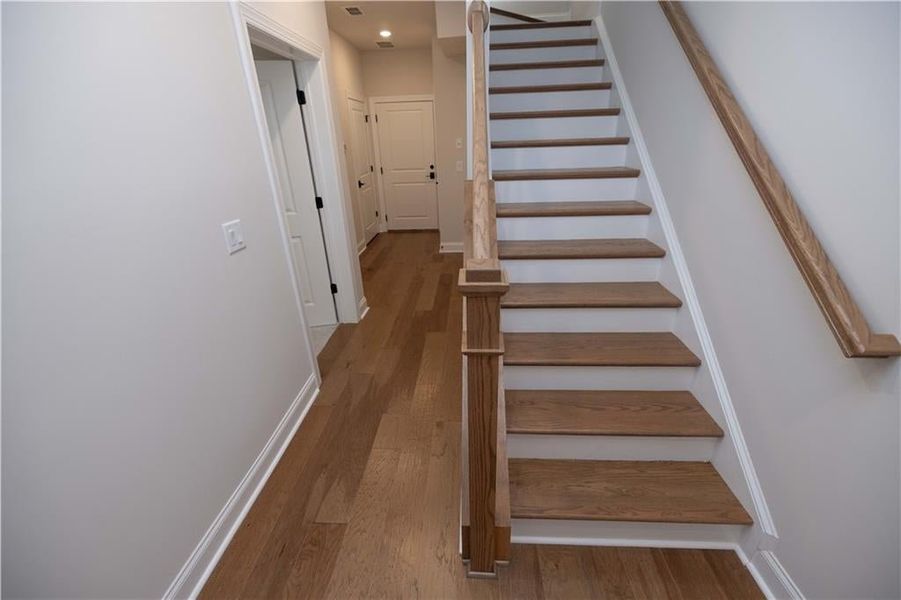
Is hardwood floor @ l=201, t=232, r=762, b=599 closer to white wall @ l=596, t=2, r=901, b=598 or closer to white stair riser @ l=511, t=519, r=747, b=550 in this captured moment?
white stair riser @ l=511, t=519, r=747, b=550

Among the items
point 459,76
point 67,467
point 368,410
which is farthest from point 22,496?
point 459,76

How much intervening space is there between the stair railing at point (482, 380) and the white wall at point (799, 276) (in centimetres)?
89

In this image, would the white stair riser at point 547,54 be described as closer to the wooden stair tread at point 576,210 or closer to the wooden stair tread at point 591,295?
the wooden stair tread at point 576,210

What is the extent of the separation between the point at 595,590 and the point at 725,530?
21.2 inches

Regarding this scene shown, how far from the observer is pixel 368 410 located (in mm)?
2307

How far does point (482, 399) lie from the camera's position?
1.08 metres

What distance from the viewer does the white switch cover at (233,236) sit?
162cm

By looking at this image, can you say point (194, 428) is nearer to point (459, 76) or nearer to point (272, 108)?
point (272, 108)

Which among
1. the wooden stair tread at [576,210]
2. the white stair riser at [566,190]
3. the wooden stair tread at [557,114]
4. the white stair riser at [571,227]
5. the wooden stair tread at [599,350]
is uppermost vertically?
the wooden stair tread at [557,114]

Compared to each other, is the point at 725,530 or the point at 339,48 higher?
the point at 339,48

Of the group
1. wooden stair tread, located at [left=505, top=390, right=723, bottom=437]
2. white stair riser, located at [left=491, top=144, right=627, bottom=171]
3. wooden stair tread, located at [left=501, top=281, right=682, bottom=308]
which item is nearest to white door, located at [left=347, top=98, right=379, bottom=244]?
white stair riser, located at [left=491, top=144, right=627, bottom=171]

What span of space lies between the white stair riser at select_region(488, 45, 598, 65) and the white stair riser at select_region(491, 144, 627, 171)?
1.16 metres

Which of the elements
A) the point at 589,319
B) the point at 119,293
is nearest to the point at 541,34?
the point at 589,319

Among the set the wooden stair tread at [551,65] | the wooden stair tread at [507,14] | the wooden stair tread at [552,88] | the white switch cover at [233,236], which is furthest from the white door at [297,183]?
the wooden stair tread at [507,14]
